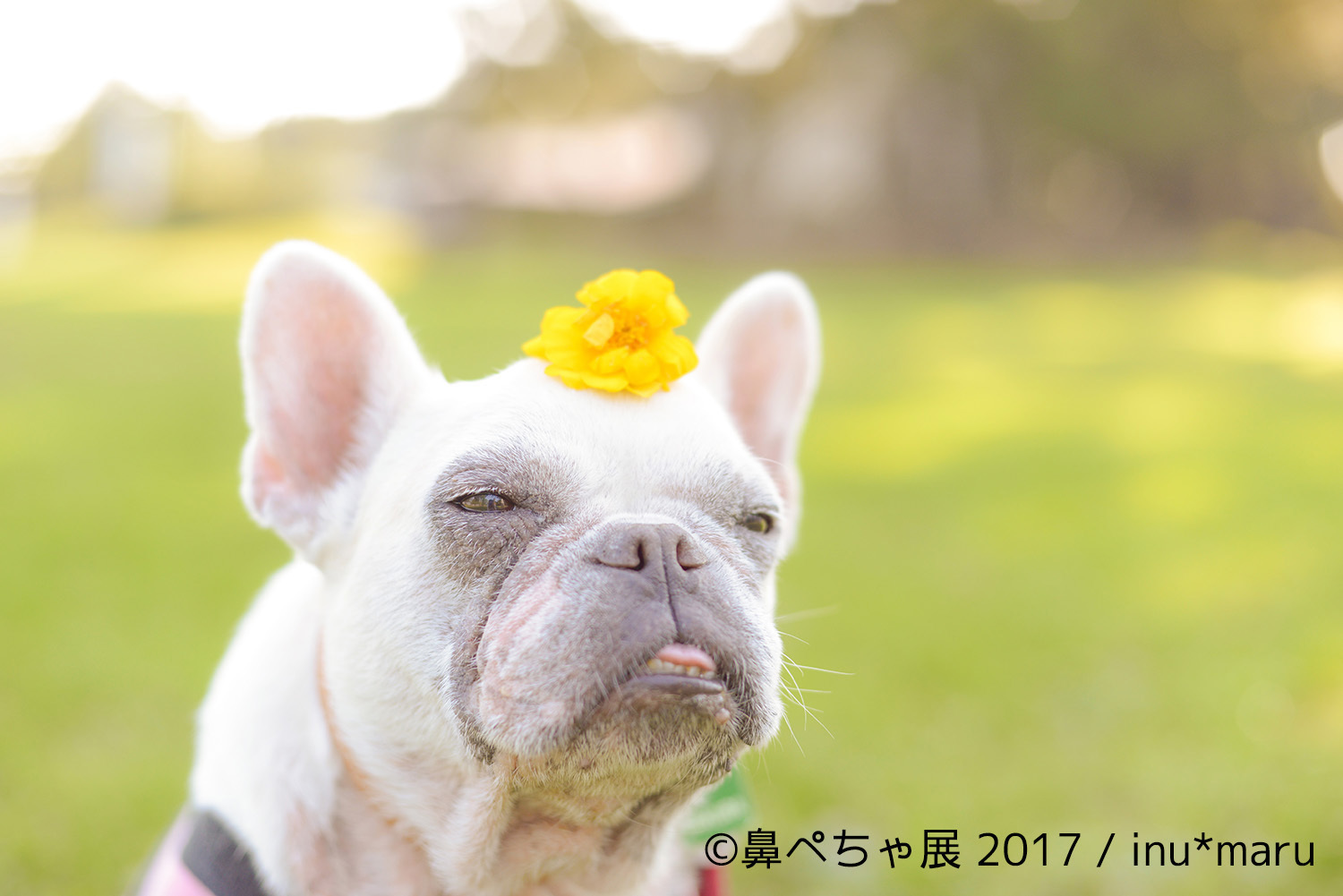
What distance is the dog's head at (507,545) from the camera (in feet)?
7.02

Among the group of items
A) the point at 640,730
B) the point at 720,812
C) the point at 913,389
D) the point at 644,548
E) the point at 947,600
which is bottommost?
the point at 640,730

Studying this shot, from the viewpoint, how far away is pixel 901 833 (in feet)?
14.3

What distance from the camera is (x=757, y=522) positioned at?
2.64 meters

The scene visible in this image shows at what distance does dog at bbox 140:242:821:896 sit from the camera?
2160mm

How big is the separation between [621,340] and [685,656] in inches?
30.1

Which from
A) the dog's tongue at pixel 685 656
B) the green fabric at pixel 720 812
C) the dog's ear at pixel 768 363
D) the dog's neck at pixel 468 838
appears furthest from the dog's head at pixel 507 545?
the green fabric at pixel 720 812

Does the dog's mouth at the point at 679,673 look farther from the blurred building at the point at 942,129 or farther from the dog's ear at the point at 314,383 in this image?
the blurred building at the point at 942,129

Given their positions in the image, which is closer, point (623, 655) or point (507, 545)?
point (623, 655)

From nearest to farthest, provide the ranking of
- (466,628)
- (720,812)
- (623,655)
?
(623,655) → (466,628) → (720,812)

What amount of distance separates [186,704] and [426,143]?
3526 cm

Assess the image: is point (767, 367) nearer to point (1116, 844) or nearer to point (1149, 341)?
point (1116, 844)

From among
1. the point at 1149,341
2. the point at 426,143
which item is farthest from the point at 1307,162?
the point at 426,143

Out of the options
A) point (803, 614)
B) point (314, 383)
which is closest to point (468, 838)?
point (314, 383)

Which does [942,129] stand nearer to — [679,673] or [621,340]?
[621,340]
